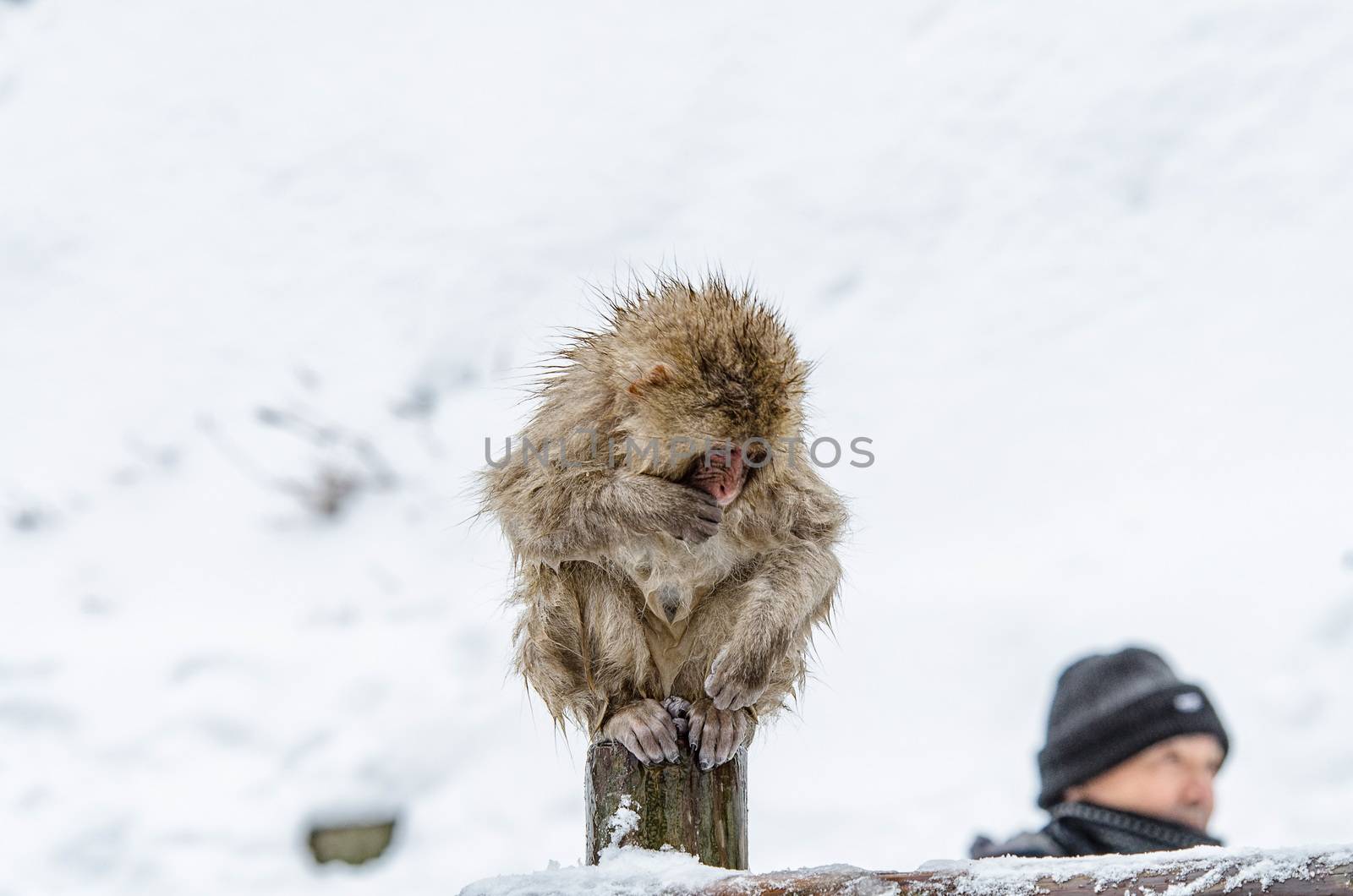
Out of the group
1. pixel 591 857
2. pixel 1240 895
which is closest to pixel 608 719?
pixel 591 857

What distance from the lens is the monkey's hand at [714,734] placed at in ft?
9.29

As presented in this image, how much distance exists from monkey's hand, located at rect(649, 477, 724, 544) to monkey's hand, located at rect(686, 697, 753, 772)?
46 cm

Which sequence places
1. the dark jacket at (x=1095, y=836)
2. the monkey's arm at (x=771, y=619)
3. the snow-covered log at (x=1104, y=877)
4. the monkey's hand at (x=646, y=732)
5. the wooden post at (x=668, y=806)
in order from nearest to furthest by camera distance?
the snow-covered log at (x=1104, y=877) < the wooden post at (x=668, y=806) < the monkey's hand at (x=646, y=732) < the monkey's arm at (x=771, y=619) < the dark jacket at (x=1095, y=836)

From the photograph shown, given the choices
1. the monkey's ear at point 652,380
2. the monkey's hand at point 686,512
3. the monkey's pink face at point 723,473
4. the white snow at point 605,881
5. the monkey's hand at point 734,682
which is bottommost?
the white snow at point 605,881

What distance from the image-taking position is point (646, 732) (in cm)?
283

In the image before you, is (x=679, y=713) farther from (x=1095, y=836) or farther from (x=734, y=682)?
(x=1095, y=836)

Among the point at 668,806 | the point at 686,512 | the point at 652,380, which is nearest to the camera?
the point at 668,806

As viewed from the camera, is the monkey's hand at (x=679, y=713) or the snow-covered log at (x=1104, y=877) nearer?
the snow-covered log at (x=1104, y=877)

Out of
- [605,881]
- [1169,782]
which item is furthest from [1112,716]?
[605,881]

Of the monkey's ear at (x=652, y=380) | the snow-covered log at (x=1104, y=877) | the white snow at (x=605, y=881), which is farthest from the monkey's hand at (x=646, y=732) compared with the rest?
the monkey's ear at (x=652, y=380)

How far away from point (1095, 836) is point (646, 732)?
2278 mm

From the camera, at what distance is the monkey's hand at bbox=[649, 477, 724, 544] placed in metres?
2.86

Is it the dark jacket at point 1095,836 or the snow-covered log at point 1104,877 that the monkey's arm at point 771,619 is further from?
the dark jacket at point 1095,836

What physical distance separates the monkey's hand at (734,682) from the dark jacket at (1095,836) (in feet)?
5.05
